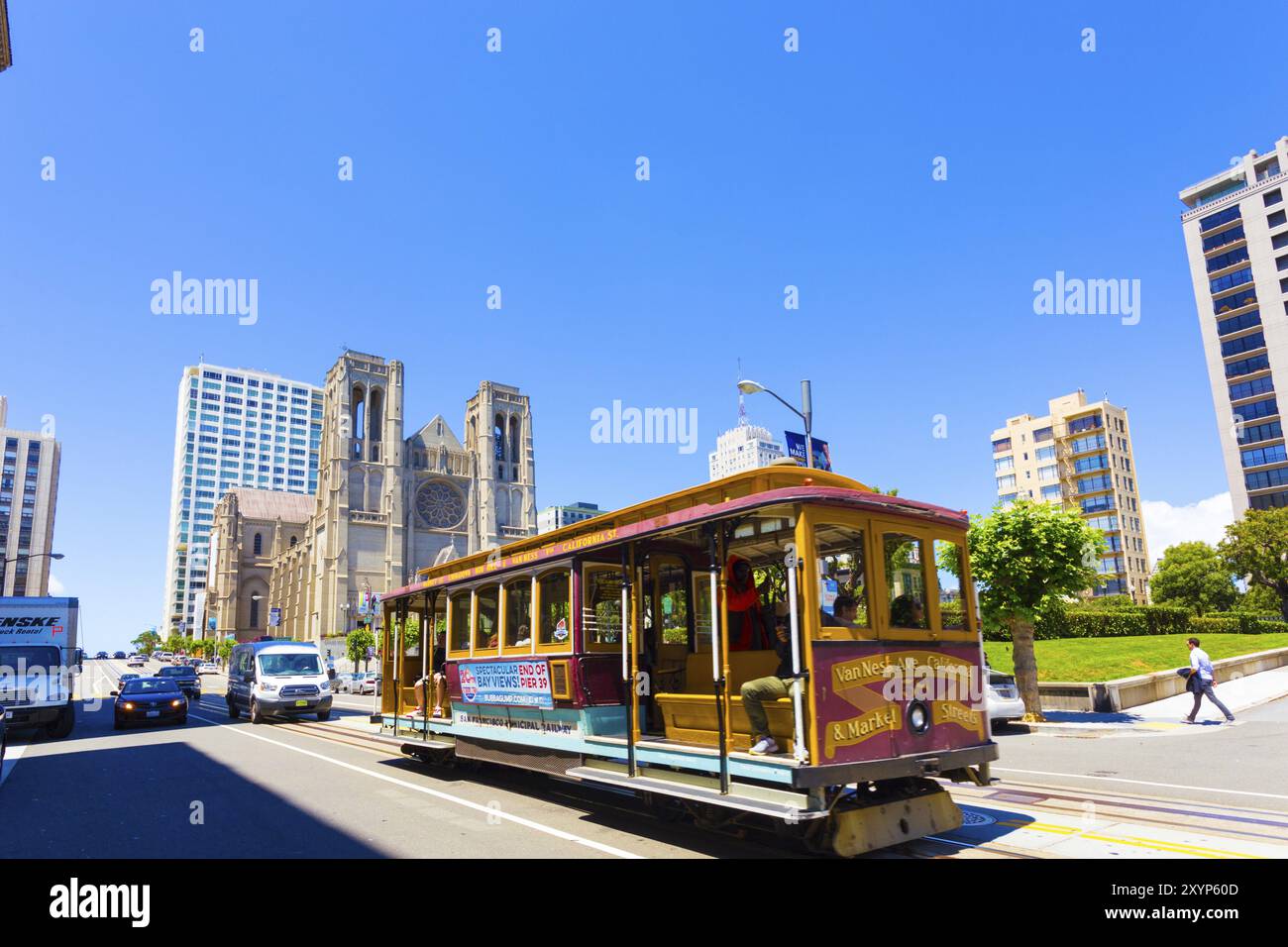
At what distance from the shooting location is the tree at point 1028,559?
17.1 meters

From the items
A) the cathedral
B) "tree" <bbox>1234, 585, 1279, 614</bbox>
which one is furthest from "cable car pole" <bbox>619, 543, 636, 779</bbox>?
the cathedral

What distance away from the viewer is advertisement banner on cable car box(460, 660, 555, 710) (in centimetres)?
928

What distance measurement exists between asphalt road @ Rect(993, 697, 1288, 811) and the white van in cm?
1839

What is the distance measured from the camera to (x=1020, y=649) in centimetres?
1827

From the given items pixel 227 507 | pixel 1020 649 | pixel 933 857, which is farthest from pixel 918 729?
pixel 227 507

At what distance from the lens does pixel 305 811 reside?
9070 millimetres

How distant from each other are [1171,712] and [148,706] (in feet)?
90.1

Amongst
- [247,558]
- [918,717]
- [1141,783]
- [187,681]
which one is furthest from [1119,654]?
[247,558]

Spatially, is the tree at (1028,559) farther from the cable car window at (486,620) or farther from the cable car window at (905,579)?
the cable car window at (486,620)

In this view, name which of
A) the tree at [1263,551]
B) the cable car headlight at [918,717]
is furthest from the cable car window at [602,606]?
the tree at [1263,551]

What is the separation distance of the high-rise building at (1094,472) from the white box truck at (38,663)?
88362mm
